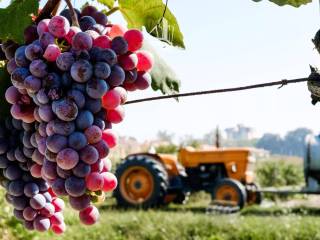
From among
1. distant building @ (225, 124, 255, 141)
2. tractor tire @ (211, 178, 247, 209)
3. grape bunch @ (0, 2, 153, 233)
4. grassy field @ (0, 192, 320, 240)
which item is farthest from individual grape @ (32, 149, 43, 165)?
distant building @ (225, 124, 255, 141)

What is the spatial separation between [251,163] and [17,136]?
10558 mm

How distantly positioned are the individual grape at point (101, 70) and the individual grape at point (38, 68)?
0.07m

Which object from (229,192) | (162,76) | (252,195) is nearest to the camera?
(162,76)

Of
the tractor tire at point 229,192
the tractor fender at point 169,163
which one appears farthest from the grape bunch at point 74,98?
the tractor fender at point 169,163

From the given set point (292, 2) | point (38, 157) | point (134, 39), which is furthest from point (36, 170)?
point (292, 2)

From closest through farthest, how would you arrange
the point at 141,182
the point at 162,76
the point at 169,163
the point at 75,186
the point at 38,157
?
1. the point at 75,186
2. the point at 38,157
3. the point at 162,76
4. the point at 141,182
5. the point at 169,163

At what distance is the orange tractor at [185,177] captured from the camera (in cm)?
984

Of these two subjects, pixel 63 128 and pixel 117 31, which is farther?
pixel 117 31

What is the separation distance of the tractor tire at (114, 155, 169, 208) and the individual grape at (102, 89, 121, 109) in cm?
889

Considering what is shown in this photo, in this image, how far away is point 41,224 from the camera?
2.93 feet

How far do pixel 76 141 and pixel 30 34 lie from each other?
0.21 metres

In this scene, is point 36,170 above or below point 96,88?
below

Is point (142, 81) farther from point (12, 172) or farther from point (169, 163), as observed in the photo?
point (169, 163)

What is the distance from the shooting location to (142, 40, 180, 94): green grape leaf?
99 centimetres
